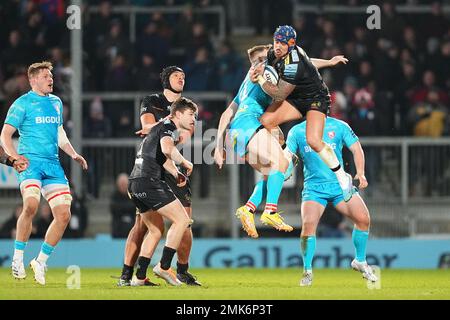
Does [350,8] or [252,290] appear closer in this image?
[252,290]

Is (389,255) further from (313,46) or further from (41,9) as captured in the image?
(41,9)

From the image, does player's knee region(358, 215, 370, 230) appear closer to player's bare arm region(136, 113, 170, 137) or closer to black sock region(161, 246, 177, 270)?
black sock region(161, 246, 177, 270)

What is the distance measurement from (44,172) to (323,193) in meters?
3.33

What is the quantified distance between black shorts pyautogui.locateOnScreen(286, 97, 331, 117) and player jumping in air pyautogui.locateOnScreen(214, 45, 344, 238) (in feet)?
1.08

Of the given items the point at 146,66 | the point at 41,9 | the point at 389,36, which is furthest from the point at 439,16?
the point at 41,9

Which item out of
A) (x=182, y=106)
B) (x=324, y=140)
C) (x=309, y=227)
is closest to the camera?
(x=182, y=106)

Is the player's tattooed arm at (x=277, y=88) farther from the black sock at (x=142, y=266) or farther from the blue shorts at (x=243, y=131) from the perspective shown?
the black sock at (x=142, y=266)

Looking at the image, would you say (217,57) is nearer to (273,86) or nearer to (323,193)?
(323,193)

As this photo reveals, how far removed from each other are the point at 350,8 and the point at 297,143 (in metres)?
10.1

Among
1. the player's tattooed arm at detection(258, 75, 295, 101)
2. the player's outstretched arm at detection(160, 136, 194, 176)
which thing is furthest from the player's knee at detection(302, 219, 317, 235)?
the player's outstretched arm at detection(160, 136, 194, 176)

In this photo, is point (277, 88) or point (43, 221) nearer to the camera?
point (277, 88)

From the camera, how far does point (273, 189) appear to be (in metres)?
13.0

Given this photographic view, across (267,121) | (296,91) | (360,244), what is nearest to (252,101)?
(267,121)

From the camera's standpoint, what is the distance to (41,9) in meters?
23.0
